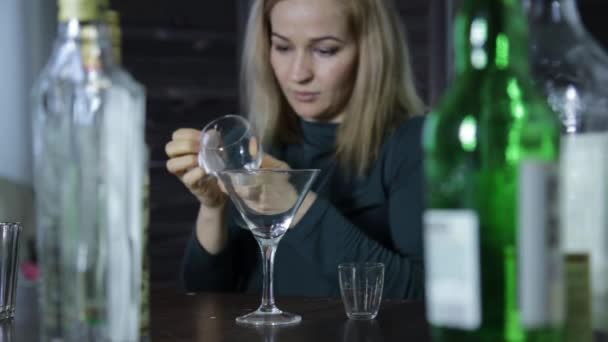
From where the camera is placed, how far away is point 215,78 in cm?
338

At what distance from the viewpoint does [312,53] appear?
1756 mm

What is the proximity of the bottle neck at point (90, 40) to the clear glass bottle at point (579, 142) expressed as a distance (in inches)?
11.5

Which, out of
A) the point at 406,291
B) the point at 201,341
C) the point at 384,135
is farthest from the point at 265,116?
the point at 201,341

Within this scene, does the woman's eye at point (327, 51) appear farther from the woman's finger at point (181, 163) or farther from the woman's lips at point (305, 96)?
the woman's finger at point (181, 163)

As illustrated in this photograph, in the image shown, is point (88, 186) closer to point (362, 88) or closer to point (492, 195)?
point (492, 195)

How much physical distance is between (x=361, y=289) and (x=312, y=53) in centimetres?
84

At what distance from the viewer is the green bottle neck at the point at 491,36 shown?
53 cm

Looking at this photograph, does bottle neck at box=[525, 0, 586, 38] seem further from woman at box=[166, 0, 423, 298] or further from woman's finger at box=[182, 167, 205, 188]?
woman at box=[166, 0, 423, 298]

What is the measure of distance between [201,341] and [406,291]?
2.54 feet

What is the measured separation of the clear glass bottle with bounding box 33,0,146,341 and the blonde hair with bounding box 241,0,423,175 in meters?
1.25

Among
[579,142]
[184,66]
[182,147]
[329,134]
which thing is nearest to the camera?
[579,142]

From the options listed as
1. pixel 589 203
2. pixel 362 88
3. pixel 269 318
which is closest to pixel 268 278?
pixel 269 318

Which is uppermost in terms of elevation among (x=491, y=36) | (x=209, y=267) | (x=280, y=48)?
(x=280, y=48)

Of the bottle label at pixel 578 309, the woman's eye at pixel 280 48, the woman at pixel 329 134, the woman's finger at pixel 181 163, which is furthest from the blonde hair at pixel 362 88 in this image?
the bottle label at pixel 578 309
